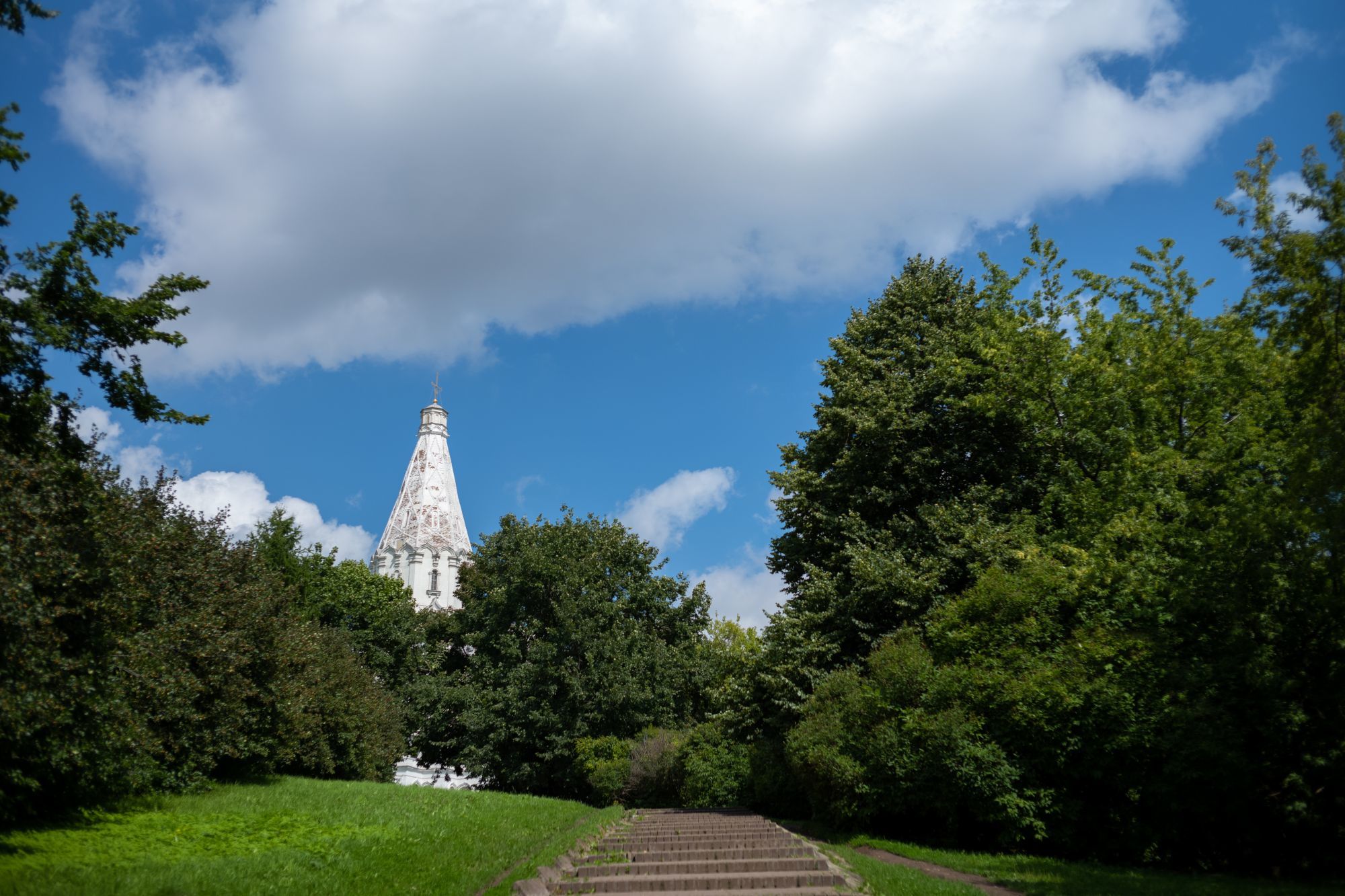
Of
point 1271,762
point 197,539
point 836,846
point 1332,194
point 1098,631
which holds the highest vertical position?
point 1332,194

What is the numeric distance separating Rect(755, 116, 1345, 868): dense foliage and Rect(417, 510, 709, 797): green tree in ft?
44.3

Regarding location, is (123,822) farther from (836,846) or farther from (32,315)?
(836,846)

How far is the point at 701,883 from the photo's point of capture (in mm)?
11594

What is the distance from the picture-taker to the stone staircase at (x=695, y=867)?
37.3 ft

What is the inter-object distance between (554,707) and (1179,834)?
2840cm

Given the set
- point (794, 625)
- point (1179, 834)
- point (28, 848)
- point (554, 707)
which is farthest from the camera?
point (554, 707)

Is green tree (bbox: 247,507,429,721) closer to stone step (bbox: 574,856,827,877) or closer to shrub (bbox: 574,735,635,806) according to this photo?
shrub (bbox: 574,735,635,806)

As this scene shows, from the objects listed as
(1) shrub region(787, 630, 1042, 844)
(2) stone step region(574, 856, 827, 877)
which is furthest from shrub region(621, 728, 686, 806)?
(2) stone step region(574, 856, 827, 877)

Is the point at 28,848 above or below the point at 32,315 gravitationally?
below

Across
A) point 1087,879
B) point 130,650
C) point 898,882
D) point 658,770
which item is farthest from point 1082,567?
point 658,770

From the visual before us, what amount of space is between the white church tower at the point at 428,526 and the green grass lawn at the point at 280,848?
71.1m

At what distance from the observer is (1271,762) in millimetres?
13180

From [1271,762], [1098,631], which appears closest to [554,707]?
[1098,631]

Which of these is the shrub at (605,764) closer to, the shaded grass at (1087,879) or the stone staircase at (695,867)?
the stone staircase at (695,867)
